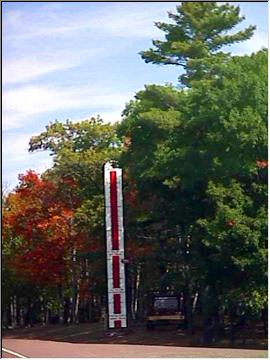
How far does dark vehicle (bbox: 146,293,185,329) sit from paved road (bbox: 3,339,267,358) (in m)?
2.21

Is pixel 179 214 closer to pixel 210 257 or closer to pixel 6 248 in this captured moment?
pixel 210 257

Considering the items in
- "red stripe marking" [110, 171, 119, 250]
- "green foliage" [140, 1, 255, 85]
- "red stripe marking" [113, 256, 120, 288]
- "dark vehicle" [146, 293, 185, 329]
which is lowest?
"dark vehicle" [146, 293, 185, 329]

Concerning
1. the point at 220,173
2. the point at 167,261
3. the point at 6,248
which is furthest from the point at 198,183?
the point at 6,248

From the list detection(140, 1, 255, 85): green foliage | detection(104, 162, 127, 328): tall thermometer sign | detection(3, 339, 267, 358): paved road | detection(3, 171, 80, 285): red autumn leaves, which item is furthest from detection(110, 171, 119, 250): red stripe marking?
detection(3, 171, 80, 285): red autumn leaves

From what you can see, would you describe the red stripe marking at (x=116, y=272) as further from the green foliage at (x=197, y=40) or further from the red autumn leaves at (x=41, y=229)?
the red autumn leaves at (x=41, y=229)

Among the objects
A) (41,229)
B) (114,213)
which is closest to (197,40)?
(41,229)

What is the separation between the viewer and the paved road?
31.3 ft

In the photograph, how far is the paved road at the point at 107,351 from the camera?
9531 mm

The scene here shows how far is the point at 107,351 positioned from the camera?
1024cm

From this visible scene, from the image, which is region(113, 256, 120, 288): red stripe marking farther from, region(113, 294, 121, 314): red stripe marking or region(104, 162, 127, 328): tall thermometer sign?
region(113, 294, 121, 314): red stripe marking

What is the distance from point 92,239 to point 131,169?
1.25 metres

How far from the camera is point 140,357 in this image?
9727 mm

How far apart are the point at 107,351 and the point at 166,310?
397 cm

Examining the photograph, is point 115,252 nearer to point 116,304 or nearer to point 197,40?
point 116,304
